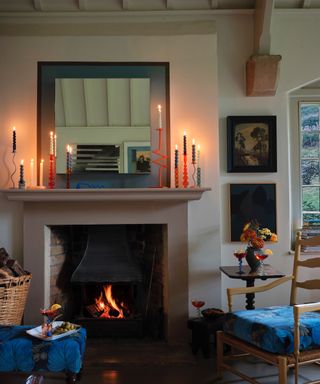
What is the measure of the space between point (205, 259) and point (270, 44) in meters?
1.87

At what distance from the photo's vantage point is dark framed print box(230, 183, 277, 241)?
3.94 meters

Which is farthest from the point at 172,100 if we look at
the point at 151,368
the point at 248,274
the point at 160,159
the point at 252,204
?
the point at 151,368

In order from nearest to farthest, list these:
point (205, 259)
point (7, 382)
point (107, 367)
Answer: point (7, 382) → point (107, 367) → point (205, 259)

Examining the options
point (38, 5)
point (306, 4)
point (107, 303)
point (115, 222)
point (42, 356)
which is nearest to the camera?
point (42, 356)

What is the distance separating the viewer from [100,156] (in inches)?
150

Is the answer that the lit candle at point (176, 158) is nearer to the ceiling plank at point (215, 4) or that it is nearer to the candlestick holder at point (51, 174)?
the candlestick holder at point (51, 174)

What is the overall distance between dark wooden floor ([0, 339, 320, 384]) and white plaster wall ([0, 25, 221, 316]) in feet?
1.78

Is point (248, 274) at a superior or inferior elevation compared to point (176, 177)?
inferior

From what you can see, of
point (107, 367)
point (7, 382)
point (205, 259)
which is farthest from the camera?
point (205, 259)

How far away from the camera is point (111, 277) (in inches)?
155

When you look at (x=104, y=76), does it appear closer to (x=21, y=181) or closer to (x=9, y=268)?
(x=21, y=181)

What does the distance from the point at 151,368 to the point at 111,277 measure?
94 cm

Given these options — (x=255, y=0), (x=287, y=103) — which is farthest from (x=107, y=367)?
(x=255, y=0)

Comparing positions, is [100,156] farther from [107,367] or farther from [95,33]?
[107,367]
